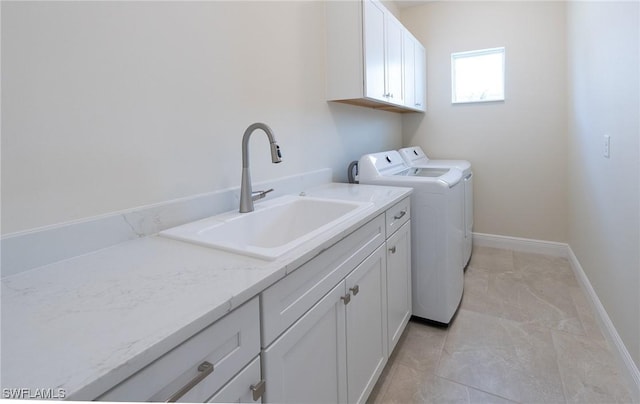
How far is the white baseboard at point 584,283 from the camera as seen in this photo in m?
1.46

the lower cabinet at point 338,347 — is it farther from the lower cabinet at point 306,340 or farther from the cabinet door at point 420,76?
the cabinet door at point 420,76

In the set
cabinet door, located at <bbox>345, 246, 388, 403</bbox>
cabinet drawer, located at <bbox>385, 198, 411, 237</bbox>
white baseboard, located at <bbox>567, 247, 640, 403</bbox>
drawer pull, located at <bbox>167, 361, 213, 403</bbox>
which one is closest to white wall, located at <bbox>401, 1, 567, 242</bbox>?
white baseboard, located at <bbox>567, 247, 640, 403</bbox>

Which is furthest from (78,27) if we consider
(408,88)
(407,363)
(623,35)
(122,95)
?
(408,88)

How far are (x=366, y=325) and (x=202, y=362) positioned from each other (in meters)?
0.86

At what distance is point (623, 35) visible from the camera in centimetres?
153

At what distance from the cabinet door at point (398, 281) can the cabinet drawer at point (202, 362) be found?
100cm

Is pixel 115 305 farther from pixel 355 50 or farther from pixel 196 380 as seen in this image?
pixel 355 50

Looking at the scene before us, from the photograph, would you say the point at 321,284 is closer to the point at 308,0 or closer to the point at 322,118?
the point at 322,118

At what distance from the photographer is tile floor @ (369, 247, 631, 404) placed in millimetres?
1488

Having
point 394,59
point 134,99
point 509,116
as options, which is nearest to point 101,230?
point 134,99

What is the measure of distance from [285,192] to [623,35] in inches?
69.5

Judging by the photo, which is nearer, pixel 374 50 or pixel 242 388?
pixel 242 388

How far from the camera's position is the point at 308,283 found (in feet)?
3.06

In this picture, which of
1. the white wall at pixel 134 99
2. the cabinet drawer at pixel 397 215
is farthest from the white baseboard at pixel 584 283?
the white wall at pixel 134 99
